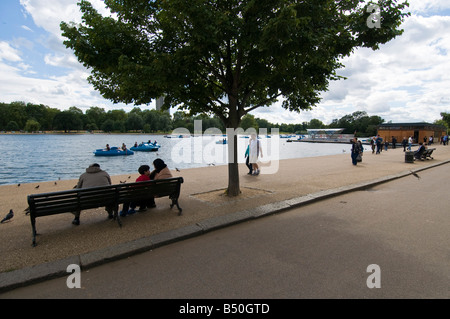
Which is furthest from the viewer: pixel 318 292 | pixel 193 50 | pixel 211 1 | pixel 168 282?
pixel 211 1

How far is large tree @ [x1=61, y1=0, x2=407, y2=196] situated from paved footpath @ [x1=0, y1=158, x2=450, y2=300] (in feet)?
10.7

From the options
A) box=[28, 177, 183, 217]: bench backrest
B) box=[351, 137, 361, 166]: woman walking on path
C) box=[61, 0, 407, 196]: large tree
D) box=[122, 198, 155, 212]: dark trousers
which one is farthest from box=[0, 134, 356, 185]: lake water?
box=[28, 177, 183, 217]: bench backrest

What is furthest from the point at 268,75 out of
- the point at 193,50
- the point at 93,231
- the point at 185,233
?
the point at 93,231

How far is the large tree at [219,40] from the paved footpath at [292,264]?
3.25m

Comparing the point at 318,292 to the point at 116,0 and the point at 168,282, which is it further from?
the point at 116,0

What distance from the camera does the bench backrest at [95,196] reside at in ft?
14.4

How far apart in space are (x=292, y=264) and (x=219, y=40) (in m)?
4.97

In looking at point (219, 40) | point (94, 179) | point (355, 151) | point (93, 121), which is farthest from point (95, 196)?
point (93, 121)

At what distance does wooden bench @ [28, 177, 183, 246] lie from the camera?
4375 millimetres

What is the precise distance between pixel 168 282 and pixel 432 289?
324cm

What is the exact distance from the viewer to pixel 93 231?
490 cm

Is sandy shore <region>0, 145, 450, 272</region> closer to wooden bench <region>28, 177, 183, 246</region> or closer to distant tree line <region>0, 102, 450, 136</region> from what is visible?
wooden bench <region>28, 177, 183, 246</region>

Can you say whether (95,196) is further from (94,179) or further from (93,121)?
(93,121)

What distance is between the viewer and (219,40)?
19.5 ft
